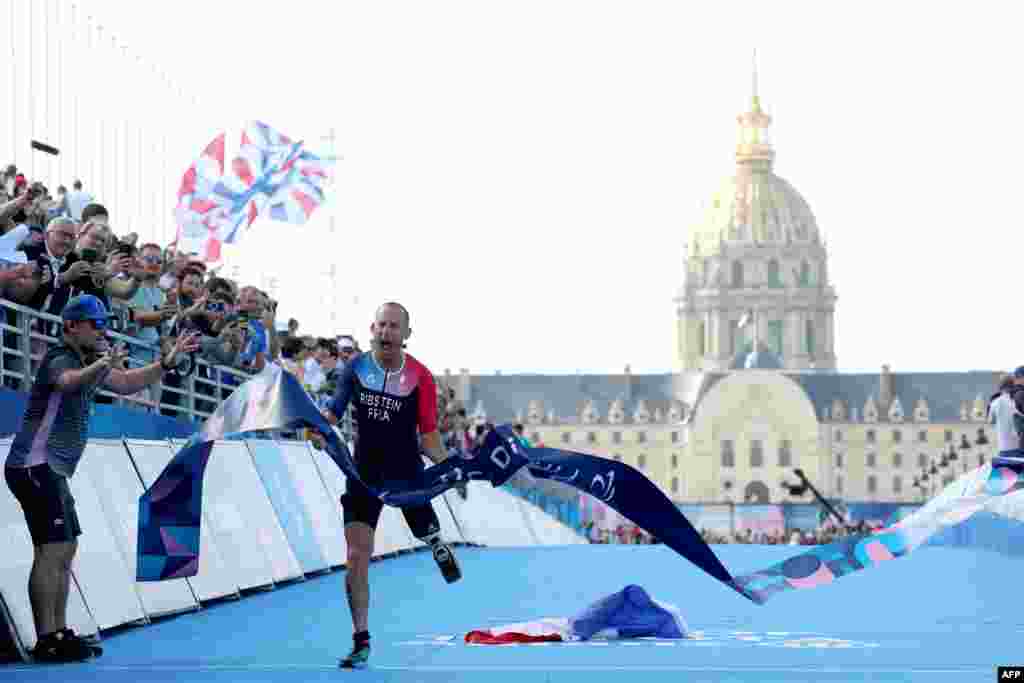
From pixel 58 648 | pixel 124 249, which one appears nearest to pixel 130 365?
pixel 124 249

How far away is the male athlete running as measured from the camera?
11156 millimetres

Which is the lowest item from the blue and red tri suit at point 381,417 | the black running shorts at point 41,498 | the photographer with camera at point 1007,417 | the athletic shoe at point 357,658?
the athletic shoe at point 357,658

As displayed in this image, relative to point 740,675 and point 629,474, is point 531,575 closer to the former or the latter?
point 629,474

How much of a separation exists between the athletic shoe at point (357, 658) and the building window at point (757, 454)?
186282mm

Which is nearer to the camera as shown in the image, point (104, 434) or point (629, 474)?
point (629, 474)

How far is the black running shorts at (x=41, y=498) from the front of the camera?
10.9 meters

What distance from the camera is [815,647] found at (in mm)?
11812

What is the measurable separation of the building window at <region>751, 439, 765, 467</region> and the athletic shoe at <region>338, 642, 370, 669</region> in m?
186

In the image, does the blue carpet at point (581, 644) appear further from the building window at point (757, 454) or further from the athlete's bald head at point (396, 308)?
the building window at point (757, 454)

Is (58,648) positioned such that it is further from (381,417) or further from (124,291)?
(124,291)

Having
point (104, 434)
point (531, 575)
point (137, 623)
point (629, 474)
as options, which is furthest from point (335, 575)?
point (629, 474)

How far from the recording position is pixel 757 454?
19588cm

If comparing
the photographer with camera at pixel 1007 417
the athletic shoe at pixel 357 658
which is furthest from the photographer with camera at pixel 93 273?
the photographer with camera at pixel 1007 417

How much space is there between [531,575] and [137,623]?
298 inches
